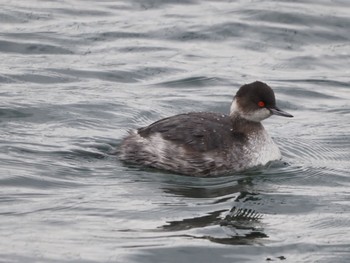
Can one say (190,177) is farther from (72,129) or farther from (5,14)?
(5,14)

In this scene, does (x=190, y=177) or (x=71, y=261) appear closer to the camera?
(x=71, y=261)

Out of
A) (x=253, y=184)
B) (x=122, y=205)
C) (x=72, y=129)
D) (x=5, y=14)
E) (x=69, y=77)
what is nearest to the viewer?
(x=122, y=205)

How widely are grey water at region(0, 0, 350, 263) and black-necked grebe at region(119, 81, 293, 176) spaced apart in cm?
15

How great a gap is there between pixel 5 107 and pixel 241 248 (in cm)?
433

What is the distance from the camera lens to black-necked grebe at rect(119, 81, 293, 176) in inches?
382

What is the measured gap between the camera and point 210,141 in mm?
9742

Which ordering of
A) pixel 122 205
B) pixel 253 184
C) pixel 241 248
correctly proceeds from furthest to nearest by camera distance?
pixel 253 184, pixel 122 205, pixel 241 248

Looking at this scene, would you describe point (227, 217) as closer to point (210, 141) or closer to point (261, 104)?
point (210, 141)

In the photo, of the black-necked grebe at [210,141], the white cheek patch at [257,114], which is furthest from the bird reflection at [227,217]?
the white cheek patch at [257,114]

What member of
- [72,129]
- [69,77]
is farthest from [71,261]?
[69,77]

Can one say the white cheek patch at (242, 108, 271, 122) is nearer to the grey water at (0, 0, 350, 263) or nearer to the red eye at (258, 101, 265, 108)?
the red eye at (258, 101, 265, 108)

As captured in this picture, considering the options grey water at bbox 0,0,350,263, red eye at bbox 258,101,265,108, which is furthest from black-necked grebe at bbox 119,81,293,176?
grey water at bbox 0,0,350,263

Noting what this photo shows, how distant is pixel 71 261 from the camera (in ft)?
23.5

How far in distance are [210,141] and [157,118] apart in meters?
1.91
